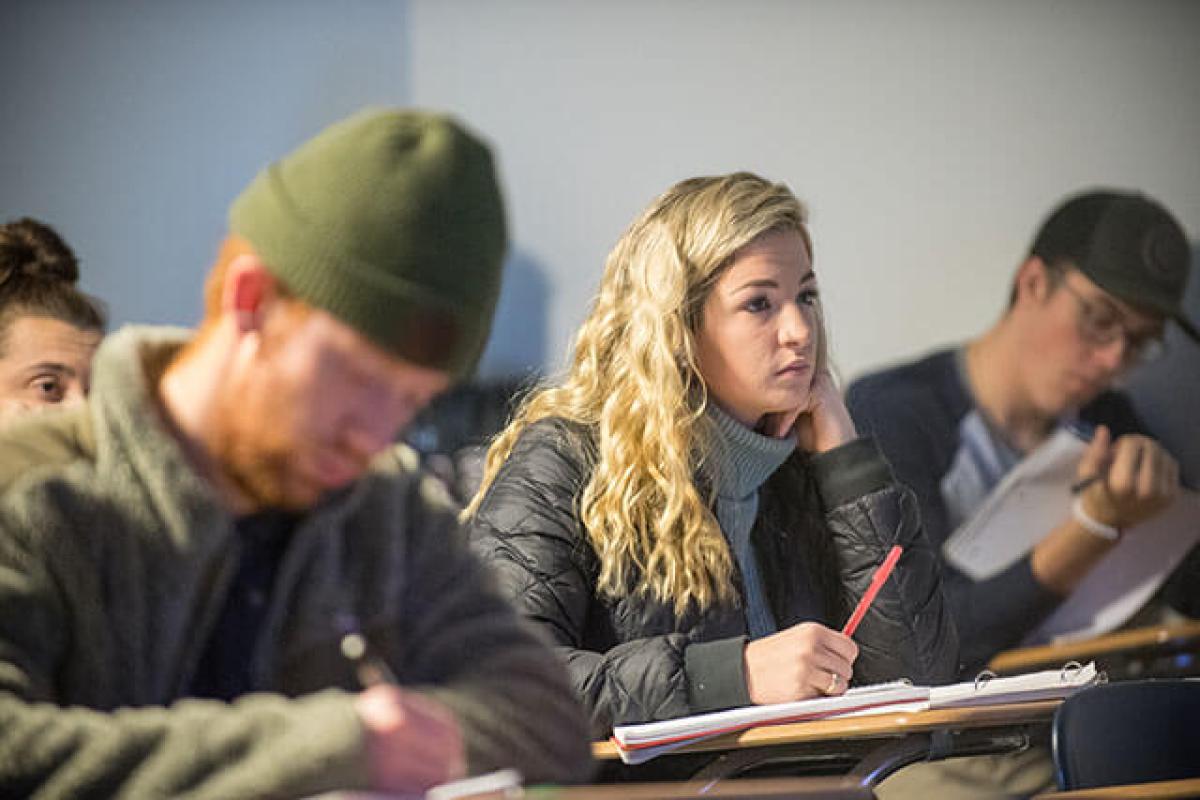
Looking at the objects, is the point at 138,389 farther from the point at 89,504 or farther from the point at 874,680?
the point at 874,680

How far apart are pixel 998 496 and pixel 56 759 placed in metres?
2.71

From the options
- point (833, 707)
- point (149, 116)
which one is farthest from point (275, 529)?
point (149, 116)

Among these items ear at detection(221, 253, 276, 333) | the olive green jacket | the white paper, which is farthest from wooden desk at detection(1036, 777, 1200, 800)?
the white paper

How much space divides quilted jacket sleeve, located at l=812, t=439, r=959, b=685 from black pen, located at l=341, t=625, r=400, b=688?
1.14 m

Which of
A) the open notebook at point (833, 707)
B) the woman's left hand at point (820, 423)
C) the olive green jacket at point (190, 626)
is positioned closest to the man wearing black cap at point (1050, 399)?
the woman's left hand at point (820, 423)

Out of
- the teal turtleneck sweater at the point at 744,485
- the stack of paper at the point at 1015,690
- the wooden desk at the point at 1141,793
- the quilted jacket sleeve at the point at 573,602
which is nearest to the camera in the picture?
the wooden desk at the point at 1141,793

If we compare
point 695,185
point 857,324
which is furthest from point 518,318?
point 695,185

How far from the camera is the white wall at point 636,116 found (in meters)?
2.61

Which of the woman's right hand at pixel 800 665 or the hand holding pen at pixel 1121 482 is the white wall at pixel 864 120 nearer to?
the hand holding pen at pixel 1121 482

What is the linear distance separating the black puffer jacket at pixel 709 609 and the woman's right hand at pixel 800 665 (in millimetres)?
30

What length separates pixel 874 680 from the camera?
85.0 inches

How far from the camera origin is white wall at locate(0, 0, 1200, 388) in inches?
103

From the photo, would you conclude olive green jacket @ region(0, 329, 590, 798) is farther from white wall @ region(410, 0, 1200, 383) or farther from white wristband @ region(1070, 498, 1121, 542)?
white wristband @ region(1070, 498, 1121, 542)

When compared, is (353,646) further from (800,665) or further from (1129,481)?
(1129,481)
